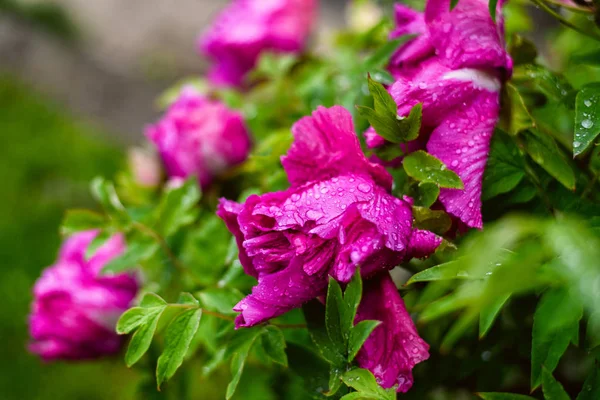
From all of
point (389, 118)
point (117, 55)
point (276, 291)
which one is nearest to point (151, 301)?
point (276, 291)

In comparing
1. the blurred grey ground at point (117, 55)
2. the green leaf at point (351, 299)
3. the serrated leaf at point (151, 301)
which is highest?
the green leaf at point (351, 299)

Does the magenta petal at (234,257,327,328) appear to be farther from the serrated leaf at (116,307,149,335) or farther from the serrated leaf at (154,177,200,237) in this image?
the serrated leaf at (154,177,200,237)

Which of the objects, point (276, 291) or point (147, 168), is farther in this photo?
point (147, 168)

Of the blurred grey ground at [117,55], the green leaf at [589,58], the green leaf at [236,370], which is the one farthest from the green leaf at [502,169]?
the blurred grey ground at [117,55]

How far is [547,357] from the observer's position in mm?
403

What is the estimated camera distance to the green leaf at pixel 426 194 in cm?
43

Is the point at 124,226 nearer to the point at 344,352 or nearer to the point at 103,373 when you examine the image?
the point at 344,352

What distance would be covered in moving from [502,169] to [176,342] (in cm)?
27

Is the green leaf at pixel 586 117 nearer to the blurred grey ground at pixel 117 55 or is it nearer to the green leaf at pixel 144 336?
the green leaf at pixel 144 336

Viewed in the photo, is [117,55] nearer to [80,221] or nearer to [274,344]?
[80,221]

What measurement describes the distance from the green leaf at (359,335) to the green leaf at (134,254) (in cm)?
29

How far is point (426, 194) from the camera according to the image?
0.44 metres

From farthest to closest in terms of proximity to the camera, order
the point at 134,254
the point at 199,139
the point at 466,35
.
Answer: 1. the point at 199,139
2. the point at 134,254
3. the point at 466,35

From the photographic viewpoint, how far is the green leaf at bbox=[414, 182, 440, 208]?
43 cm
